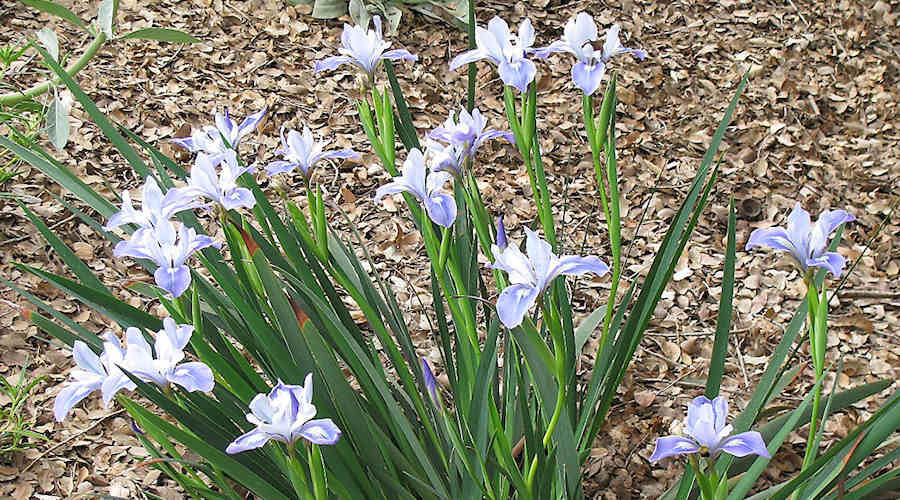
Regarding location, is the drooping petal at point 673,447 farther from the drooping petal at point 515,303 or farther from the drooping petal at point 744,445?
the drooping petal at point 515,303

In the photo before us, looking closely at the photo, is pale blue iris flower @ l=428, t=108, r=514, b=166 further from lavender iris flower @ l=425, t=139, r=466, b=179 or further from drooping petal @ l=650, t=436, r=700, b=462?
drooping petal @ l=650, t=436, r=700, b=462

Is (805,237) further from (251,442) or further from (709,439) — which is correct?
(251,442)

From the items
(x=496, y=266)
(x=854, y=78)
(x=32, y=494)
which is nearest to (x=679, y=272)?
(x=854, y=78)

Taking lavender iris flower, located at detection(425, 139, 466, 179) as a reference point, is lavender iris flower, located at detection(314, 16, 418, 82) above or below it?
above

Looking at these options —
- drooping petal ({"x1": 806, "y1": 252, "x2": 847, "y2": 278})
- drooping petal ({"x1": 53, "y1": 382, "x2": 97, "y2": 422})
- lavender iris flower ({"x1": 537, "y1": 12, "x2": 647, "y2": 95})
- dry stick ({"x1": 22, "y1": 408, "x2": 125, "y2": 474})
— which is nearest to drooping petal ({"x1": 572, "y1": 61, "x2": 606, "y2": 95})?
lavender iris flower ({"x1": 537, "y1": 12, "x2": 647, "y2": 95})

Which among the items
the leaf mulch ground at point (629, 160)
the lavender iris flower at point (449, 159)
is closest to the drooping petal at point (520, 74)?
the lavender iris flower at point (449, 159)

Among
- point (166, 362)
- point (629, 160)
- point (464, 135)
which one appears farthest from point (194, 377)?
point (629, 160)
